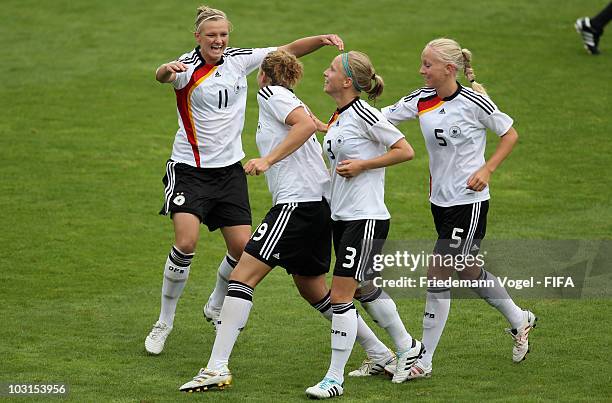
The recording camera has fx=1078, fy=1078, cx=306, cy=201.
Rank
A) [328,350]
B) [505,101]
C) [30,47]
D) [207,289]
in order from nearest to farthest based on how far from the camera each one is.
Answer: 1. [328,350]
2. [207,289]
3. [505,101]
4. [30,47]

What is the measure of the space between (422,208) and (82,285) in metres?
4.16

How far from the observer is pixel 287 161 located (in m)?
6.96

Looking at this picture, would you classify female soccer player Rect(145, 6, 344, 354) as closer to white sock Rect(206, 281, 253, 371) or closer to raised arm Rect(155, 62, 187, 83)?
raised arm Rect(155, 62, 187, 83)

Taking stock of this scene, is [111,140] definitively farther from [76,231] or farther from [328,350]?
[328,350]

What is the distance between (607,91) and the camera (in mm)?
15961

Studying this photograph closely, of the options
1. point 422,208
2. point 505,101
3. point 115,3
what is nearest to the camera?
point 422,208

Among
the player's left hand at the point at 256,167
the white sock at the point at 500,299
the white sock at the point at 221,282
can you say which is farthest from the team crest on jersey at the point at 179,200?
the white sock at the point at 500,299

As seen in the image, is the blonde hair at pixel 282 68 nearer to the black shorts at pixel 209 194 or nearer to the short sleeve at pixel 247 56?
the short sleeve at pixel 247 56

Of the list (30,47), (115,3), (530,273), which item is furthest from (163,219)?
(115,3)

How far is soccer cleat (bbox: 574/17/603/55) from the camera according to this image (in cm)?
1753

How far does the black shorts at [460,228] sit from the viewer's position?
7.11 meters

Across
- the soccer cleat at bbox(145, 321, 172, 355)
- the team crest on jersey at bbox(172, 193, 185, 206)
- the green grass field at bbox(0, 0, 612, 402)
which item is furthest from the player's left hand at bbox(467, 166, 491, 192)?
the soccer cleat at bbox(145, 321, 172, 355)

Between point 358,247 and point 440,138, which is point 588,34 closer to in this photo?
point 440,138

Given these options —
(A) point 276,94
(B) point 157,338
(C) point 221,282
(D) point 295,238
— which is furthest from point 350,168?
(B) point 157,338
